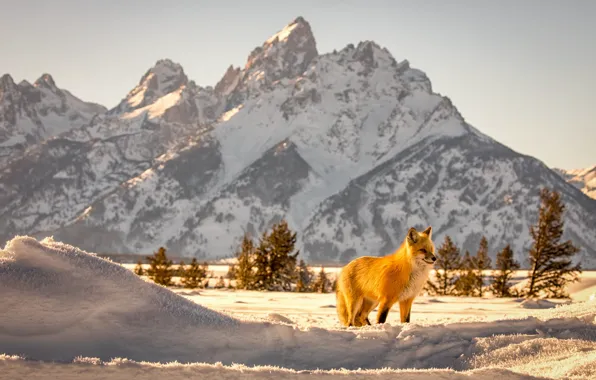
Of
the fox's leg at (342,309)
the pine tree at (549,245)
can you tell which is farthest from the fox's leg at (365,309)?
the pine tree at (549,245)

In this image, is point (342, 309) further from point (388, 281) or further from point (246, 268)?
point (246, 268)

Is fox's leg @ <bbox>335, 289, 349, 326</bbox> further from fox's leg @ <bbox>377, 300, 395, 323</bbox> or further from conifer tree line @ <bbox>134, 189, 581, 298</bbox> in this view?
conifer tree line @ <bbox>134, 189, 581, 298</bbox>

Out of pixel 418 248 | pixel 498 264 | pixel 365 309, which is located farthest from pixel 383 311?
pixel 498 264

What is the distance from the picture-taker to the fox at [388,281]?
732 centimetres

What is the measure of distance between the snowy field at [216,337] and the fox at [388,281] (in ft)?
5.13

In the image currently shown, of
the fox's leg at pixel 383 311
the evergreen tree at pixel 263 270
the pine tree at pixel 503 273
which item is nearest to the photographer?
the fox's leg at pixel 383 311

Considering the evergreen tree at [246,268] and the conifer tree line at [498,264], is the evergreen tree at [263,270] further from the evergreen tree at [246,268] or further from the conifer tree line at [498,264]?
the evergreen tree at [246,268]

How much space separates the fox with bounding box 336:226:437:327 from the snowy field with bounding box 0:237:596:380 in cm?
156

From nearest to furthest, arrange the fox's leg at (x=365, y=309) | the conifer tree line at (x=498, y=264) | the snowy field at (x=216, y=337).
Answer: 1. the snowy field at (x=216, y=337)
2. the fox's leg at (x=365, y=309)
3. the conifer tree line at (x=498, y=264)

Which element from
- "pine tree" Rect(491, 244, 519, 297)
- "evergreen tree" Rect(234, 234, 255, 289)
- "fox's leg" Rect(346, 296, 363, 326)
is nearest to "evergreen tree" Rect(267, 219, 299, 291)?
"evergreen tree" Rect(234, 234, 255, 289)

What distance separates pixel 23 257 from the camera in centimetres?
506

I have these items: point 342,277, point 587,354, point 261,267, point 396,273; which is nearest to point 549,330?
point 587,354

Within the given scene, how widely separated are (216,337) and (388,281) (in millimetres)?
2922

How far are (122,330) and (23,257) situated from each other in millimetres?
1088
